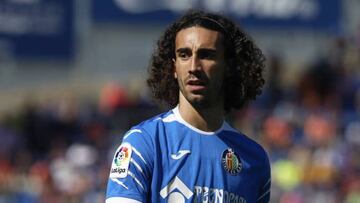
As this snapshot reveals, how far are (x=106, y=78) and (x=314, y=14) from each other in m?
3.94

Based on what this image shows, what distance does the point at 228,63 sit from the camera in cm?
507

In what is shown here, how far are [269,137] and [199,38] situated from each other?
8.84 m

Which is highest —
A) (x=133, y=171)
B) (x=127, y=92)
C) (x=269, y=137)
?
(x=133, y=171)

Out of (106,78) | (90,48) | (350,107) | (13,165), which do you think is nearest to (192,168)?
(350,107)

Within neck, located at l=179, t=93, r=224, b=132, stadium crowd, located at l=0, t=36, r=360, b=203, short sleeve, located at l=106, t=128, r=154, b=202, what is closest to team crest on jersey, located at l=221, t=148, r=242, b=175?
neck, located at l=179, t=93, r=224, b=132

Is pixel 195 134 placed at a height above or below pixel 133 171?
above

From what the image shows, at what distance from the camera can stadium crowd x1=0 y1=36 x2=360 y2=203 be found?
12680 mm

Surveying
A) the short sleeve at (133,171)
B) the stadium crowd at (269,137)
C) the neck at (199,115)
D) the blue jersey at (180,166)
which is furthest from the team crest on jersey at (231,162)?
the stadium crowd at (269,137)

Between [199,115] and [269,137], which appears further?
[269,137]

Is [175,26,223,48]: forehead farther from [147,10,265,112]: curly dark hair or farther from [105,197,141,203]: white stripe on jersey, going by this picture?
[105,197,141,203]: white stripe on jersey

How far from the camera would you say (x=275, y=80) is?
1541cm

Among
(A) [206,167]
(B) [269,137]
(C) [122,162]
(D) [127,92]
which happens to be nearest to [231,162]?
(A) [206,167]

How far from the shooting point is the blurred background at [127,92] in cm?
1309

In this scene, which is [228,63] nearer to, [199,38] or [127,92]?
[199,38]
